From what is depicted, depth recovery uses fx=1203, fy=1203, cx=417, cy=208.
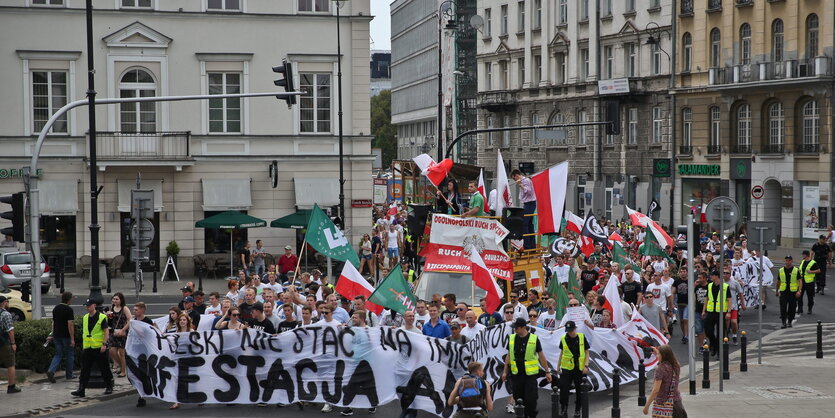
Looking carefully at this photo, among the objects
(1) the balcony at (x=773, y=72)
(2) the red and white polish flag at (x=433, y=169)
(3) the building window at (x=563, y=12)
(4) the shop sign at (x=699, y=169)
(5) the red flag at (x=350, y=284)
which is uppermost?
(3) the building window at (x=563, y=12)

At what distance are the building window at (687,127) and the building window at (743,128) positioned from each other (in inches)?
128

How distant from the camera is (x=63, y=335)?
62.5 feet

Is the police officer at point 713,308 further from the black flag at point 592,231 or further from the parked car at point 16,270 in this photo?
the parked car at point 16,270

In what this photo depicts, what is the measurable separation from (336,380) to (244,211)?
22.5 meters

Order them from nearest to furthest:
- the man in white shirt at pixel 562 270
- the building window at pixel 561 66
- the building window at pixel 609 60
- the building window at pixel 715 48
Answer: the man in white shirt at pixel 562 270 < the building window at pixel 715 48 < the building window at pixel 609 60 < the building window at pixel 561 66

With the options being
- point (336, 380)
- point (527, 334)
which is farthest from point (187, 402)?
point (527, 334)

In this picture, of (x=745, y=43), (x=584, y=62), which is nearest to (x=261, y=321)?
(x=745, y=43)

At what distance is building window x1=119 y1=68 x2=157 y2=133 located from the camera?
3800 cm

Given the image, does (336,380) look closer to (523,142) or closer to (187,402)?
(187,402)

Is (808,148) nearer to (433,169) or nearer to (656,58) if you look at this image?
(656,58)

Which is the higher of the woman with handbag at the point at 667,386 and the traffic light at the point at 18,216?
the traffic light at the point at 18,216

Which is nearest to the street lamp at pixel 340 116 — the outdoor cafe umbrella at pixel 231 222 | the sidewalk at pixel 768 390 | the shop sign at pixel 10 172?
the outdoor cafe umbrella at pixel 231 222

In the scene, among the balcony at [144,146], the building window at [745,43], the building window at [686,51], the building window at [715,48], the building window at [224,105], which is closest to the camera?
the balcony at [144,146]

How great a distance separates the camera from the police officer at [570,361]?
1616 centimetres
